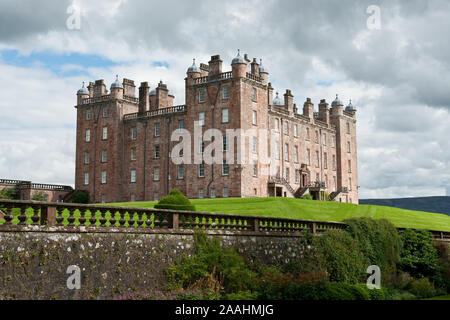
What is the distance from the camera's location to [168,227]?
16047 mm

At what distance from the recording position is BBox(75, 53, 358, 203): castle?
49.8 metres

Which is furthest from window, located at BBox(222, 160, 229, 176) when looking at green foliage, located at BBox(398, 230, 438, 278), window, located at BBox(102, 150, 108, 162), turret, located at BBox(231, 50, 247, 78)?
green foliage, located at BBox(398, 230, 438, 278)

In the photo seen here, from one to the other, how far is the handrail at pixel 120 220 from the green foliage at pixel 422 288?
5118 millimetres

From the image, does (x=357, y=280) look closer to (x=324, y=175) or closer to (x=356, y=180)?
(x=324, y=175)

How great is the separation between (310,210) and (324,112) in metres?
Answer: 29.5

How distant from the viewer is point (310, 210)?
41.2 meters

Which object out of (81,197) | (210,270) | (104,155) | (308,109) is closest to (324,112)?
(308,109)

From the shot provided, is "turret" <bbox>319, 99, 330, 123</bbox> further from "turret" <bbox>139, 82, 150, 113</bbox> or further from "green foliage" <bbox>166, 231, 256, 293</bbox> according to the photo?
"green foliage" <bbox>166, 231, 256, 293</bbox>

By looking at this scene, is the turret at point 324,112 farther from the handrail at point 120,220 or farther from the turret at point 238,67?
the handrail at point 120,220

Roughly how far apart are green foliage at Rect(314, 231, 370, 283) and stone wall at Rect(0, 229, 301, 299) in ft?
25.9

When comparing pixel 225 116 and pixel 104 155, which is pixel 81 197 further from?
pixel 225 116

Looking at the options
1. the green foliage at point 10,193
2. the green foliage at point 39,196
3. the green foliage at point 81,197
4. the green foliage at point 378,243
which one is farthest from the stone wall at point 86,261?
the green foliage at point 10,193
